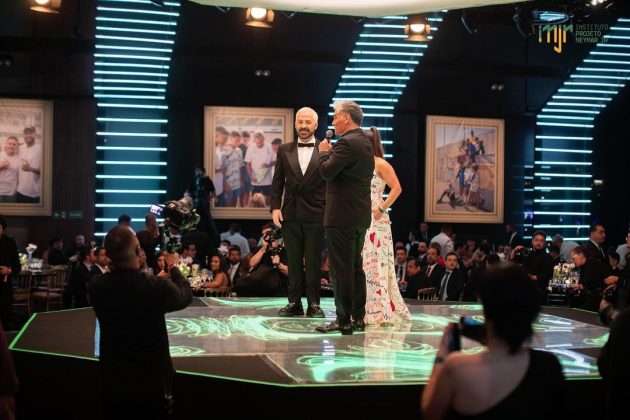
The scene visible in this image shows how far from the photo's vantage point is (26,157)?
14109mm

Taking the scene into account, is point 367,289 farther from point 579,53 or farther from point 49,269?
point 579,53

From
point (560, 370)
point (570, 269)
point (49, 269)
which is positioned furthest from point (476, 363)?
point (49, 269)

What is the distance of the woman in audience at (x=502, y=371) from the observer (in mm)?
2236

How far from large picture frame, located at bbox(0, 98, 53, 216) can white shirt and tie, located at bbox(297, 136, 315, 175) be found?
889cm

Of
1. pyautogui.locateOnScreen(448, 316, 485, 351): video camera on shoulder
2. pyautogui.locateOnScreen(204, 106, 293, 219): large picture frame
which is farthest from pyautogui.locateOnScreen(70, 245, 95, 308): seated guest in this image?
pyautogui.locateOnScreen(448, 316, 485, 351): video camera on shoulder

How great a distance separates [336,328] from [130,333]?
274cm

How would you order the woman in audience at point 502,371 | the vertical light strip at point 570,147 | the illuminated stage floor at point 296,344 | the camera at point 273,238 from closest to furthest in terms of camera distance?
the woman in audience at point 502,371 → the illuminated stage floor at point 296,344 → the camera at point 273,238 → the vertical light strip at point 570,147

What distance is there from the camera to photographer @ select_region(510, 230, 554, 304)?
998 centimetres

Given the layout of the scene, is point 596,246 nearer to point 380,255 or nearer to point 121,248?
point 380,255

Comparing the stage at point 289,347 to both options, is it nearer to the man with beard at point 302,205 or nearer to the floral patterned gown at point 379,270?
the floral patterned gown at point 379,270

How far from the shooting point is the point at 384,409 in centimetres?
425

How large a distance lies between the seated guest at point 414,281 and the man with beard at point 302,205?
3.69m

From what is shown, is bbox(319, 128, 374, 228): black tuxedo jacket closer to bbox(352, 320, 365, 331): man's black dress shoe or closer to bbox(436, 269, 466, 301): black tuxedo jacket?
bbox(352, 320, 365, 331): man's black dress shoe

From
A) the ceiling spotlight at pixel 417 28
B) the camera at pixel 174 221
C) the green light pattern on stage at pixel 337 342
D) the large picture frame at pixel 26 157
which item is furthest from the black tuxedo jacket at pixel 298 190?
the large picture frame at pixel 26 157
